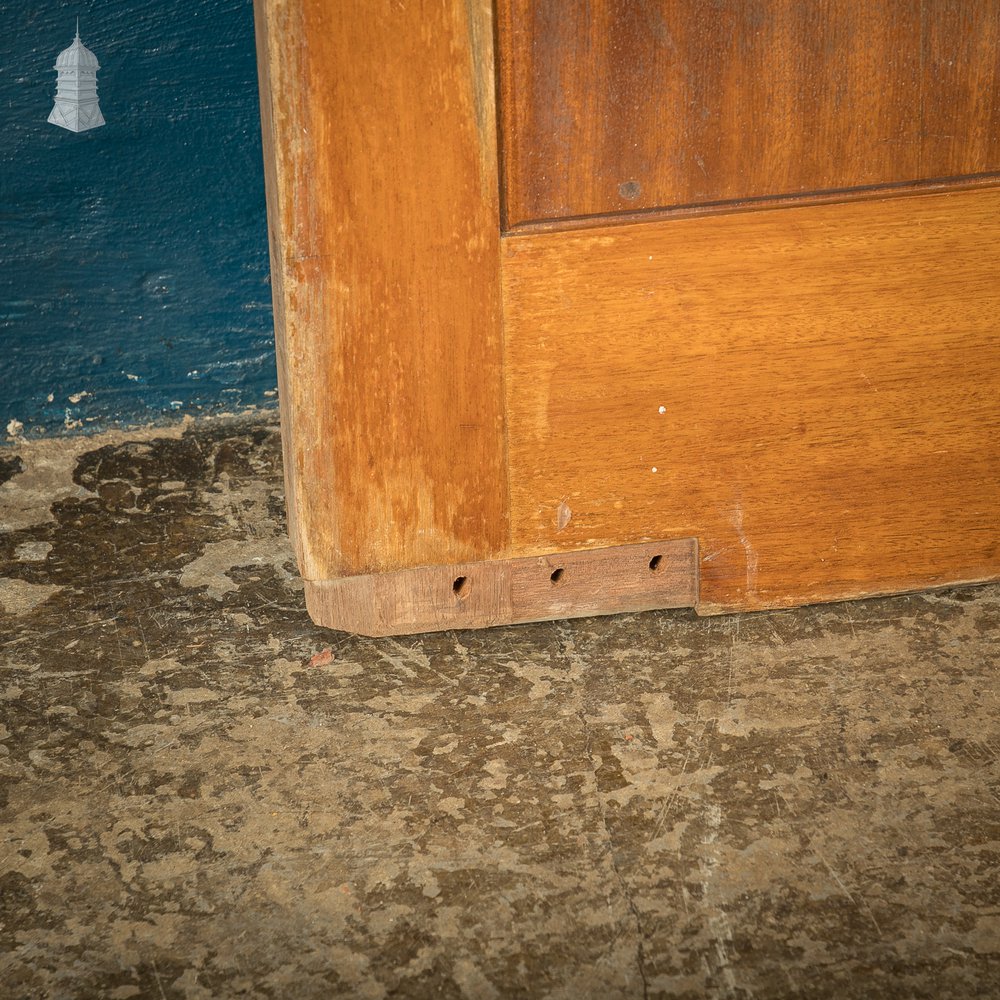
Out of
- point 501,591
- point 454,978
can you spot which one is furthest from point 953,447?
point 454,978

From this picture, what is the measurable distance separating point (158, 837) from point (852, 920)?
0.72 meters

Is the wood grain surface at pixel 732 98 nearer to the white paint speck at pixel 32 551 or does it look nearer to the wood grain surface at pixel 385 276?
the wood grain surface at pixel 385 276

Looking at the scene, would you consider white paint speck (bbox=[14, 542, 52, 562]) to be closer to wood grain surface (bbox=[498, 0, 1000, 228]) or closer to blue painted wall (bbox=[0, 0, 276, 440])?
blue painted wall (bbox=[0, 0, 276, 440])

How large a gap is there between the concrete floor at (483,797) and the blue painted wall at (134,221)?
1.76 feet

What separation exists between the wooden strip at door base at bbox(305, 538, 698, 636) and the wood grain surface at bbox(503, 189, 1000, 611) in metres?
0.03

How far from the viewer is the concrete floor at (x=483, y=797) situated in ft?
3.75

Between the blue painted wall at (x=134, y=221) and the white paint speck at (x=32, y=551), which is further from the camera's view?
the blue painted wall at (x=134, y=221)

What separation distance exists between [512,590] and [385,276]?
457 mm

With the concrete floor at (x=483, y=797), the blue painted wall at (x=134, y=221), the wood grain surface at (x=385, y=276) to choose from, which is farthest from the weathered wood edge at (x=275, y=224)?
the blue painted wall at (x=134, y=221)

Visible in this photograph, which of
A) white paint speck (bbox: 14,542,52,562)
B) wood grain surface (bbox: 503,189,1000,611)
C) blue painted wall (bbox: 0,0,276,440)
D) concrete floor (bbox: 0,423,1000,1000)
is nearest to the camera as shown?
concrete floor (bbox: 0,423,1000,1000)

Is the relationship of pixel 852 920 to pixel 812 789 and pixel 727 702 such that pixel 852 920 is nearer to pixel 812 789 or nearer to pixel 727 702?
pixel 812 789

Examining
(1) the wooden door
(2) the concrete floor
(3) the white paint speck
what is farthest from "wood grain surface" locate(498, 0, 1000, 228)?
(3) the white paint speck

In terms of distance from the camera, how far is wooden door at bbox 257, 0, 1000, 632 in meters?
1.44

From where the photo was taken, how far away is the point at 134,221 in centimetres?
222
